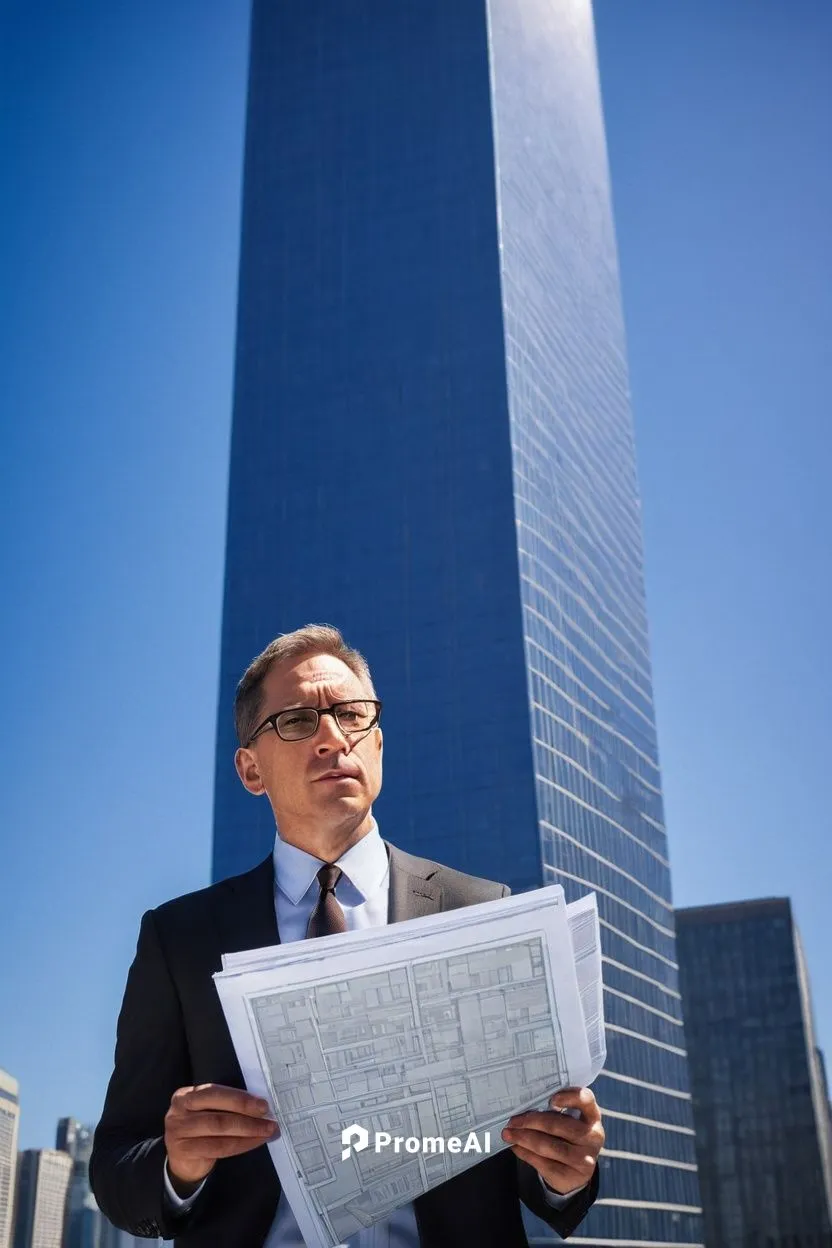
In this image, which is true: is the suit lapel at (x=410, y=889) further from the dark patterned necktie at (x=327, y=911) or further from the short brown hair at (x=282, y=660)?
the short brown hair at (x=282, y=660)

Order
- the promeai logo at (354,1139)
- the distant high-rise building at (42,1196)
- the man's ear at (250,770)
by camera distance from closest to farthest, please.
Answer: the promeai logo at (354,1139)
the man's ear at (250,770)
the distant high-rise building at (42,1196)

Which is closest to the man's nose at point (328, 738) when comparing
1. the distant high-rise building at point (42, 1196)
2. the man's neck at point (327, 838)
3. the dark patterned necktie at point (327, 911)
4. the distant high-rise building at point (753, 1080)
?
the man's neck at point (327, 838)

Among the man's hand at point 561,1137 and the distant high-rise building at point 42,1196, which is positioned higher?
the distant high-rise building at point 42,1196

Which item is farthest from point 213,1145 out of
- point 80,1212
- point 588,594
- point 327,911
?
point 588,594

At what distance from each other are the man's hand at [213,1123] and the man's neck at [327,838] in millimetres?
728

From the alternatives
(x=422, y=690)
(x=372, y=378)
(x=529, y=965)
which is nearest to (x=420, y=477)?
(x=372, y=378)

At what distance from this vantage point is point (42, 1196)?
69.2 m

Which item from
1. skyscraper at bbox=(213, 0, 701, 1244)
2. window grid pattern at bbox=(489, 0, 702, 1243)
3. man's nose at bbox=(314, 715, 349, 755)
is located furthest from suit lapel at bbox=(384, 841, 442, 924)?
window grid pattern at bbox=(489, 0, 702, 1243)

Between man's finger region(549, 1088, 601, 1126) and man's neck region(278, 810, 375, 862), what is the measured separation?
0.80 metres

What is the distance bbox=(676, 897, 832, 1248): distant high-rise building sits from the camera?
322ft

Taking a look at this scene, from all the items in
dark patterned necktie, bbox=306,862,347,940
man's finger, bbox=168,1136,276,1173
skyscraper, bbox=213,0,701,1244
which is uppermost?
skyscraper, bbox=213,0,701,1244

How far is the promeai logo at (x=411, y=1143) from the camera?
2.67m

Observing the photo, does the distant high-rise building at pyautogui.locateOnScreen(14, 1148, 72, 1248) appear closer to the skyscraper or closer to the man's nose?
the skyscraper

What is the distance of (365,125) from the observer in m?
82.7
